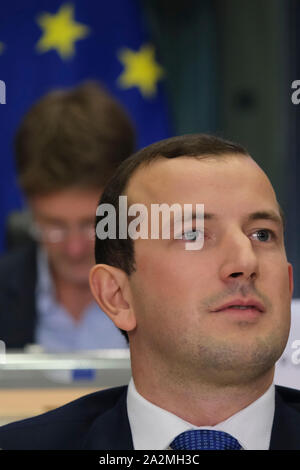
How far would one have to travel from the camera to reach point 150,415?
898 mm

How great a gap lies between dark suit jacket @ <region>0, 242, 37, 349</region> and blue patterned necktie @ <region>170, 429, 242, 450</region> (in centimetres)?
123

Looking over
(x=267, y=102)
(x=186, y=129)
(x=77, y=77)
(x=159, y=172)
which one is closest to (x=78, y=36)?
(x=77, y=77)

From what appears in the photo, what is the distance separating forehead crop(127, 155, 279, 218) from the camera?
0.84m

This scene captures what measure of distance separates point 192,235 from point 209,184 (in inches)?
2.5

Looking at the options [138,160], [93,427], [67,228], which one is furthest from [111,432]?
[67,228]

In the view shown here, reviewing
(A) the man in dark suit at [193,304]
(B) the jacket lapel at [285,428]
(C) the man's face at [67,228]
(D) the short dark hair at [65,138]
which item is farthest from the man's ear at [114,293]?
(D) the short dark hair at [65,138]

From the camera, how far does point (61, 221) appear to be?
1933 mm

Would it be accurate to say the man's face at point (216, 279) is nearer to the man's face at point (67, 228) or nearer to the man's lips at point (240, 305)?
the man's lips at point (240, 305)

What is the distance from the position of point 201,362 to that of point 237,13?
2.39 meters

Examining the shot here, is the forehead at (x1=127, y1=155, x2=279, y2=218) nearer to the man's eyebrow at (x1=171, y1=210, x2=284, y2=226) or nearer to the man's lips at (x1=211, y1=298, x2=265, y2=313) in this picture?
the man's eyebrow at (x1=171, y1=210, x2=284, y2=226)

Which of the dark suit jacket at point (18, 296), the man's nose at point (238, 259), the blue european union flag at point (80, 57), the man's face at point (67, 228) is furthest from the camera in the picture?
the blue european union flag at point (80, 57)

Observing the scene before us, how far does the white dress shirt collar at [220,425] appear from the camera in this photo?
34.4 inches

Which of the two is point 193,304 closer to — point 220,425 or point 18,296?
point 220,425
